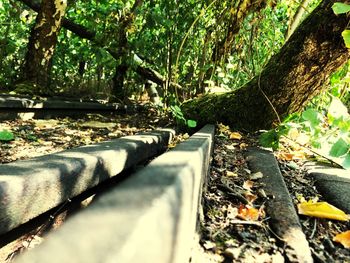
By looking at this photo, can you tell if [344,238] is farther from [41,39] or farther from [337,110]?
[41,39]

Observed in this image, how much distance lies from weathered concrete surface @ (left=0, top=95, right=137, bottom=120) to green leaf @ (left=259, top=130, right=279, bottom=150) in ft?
8.32

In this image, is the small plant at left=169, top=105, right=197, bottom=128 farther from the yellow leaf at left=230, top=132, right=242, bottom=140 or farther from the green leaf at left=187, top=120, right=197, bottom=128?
the yellow leaf at left=230, top=132, right=242, bottom=140

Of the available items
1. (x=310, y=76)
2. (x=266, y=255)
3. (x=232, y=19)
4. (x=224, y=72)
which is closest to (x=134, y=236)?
(x=266, y=255)

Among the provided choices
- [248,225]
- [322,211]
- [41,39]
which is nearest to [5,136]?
[248,225]

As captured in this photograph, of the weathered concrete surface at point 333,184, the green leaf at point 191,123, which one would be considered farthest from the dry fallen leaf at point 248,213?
the green leaf at point 191,123

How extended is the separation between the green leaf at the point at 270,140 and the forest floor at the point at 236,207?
9cm

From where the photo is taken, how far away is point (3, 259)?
1.19 m

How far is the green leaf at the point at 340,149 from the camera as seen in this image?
167 centimetres

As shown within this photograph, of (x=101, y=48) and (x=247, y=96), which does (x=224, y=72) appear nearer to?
(x=247, y=96)

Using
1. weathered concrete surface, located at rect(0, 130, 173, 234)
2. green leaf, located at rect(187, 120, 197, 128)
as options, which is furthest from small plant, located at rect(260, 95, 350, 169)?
weathered concrete surface, located at rect(0, 130, 173, 234)

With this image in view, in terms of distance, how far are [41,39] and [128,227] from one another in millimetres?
4825

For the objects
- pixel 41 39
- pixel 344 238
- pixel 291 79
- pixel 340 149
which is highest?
pixel 41 39

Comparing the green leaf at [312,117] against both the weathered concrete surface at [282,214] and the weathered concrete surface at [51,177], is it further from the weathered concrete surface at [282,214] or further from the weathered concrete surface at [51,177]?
the weathered concrete surface at [51,177]

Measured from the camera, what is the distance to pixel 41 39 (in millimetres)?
4848
